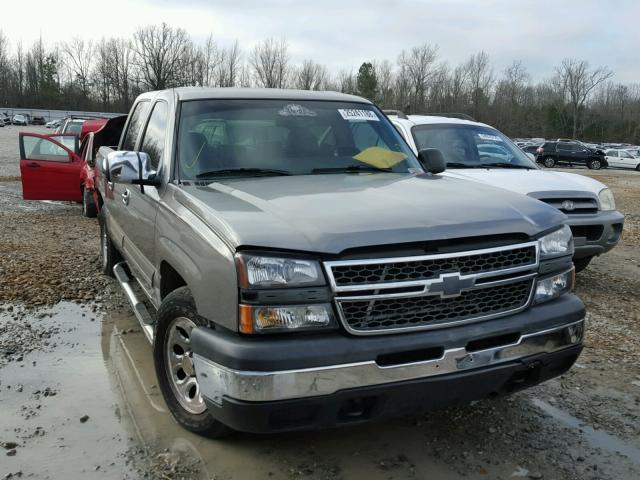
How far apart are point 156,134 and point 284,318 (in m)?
2.32

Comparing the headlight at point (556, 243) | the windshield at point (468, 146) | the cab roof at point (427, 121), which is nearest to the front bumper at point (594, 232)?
the windshield at point (468, 146)

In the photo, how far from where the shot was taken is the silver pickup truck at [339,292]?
8.14 ft

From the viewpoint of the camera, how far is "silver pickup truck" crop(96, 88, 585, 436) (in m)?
2.48

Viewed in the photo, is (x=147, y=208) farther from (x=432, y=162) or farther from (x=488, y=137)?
(x=488, y=137)

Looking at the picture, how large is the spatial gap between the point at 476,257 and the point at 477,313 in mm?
273

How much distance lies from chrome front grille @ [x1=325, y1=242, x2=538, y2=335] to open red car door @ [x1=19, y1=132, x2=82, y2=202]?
10303 millimetres

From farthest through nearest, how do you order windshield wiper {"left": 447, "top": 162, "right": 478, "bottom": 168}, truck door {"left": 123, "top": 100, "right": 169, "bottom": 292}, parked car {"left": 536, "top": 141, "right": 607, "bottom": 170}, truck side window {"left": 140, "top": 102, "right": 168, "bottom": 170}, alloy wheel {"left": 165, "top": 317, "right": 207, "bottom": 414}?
1. parked car {"left": 536, "top": 141, "right": 607, "bottom": 170}
2. windshield wiper {"left": 447, "top": 162, "right": 478, "bottom": 168}
3. truck side window {"left": 140, "top": 102, "right": 168, "bottom": 170}
4. truck door {"left": 123, "top": 100, "right": 169, "bottom": 292}
5. alloy wheel {"left": 165, "top": 317, "right": 207, "bottom": 414}

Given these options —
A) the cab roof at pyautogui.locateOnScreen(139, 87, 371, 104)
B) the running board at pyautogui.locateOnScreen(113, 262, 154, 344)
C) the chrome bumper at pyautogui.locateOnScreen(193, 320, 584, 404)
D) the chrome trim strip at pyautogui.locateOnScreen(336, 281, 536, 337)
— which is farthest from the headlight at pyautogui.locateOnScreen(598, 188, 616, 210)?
the running board at pyautogui.locateOnScreen(113, 262, 154, 344)

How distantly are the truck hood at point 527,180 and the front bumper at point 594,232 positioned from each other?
0.31 m

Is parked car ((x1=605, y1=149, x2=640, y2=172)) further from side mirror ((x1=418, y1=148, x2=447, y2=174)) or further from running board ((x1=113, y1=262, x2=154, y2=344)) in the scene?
running board ((x1=113, y1=262, x2=154, y2=344))

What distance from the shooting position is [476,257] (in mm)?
2742

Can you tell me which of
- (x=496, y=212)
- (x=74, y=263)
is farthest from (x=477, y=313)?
(x=74, y=263)

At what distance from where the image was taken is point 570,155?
128 feet

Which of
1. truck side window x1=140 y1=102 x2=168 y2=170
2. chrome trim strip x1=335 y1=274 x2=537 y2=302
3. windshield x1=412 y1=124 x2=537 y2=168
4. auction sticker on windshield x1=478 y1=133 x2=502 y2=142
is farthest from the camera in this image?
auction sticker on windshield x1=478 y1=133 x2=502 y2=142
